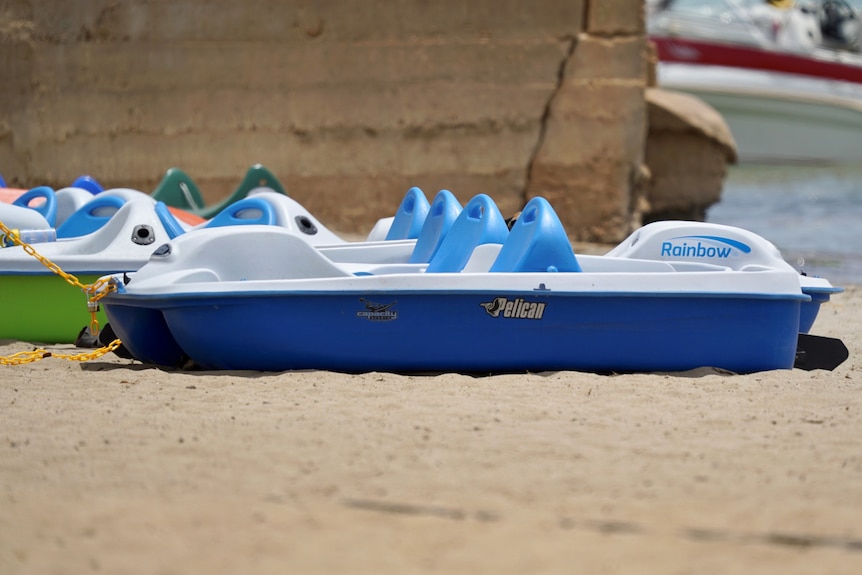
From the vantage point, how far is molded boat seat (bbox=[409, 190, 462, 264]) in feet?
21.4

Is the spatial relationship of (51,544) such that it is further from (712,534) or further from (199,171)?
(199,171)

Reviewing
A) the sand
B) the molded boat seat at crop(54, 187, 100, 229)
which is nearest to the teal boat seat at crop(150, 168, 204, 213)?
the molded boat seat at crop(54, 187, 100, 229)

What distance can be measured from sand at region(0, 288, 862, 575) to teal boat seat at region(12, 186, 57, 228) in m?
2.84

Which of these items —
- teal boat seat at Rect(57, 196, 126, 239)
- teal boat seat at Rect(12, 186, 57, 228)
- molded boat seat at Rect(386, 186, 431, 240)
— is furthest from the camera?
teal boat seat at Rect(12, 186, 57, 228)

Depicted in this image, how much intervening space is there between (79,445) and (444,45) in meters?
8.40

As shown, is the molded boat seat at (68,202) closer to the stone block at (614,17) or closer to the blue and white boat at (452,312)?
the blue and white boat at (452,312)

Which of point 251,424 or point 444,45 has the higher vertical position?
point 444,45

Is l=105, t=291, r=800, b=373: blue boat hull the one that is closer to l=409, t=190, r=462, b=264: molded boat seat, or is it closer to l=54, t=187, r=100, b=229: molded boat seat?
l=409, t=190, r=462, b=264: molded boat seat

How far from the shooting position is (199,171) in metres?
12.2

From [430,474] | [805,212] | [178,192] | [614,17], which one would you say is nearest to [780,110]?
[805,212]

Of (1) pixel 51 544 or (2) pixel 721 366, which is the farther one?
(2) pixel 721 366

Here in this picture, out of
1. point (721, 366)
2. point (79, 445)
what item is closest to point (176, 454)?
point (79, 445)

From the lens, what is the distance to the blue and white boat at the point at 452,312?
5.26 m

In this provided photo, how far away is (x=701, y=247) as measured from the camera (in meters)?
6.21
